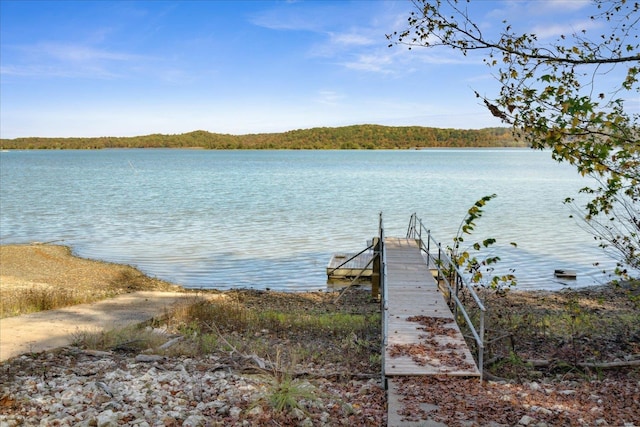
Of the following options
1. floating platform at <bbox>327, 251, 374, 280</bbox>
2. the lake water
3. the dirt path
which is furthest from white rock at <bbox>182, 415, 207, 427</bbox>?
floating platform at <bbox>327, 251, 374, 280</bbox>

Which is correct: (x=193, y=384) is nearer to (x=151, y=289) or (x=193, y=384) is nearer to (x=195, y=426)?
(x=195, y=426)

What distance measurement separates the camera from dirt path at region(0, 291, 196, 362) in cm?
984

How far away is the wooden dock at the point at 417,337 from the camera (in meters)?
7.28

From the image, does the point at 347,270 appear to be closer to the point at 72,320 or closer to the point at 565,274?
the point at 565,274

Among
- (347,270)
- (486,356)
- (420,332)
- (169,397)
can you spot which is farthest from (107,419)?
(347,270)

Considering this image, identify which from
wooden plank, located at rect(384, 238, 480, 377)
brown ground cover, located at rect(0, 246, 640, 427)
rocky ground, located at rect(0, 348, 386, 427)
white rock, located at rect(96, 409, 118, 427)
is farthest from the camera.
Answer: wooden plank, located at rect(384, 238, 480, 377)

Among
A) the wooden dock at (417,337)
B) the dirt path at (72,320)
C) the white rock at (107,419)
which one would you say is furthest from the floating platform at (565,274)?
the white rock at (107,419)

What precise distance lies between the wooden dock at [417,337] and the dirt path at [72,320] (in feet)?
18.7

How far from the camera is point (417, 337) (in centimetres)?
863

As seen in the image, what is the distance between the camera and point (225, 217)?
3706 cm

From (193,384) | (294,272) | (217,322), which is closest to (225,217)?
(294,272)

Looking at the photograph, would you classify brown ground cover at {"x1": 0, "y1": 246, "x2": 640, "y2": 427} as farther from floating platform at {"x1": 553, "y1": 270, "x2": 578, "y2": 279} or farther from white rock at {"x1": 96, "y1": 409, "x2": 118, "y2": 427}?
floating platform at {"x1": 553, "y1": 270, "x2": 578, "y2": 279}

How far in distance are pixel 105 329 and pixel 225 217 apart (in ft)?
85.0

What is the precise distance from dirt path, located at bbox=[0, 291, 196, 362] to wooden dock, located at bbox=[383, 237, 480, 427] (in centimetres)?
570
